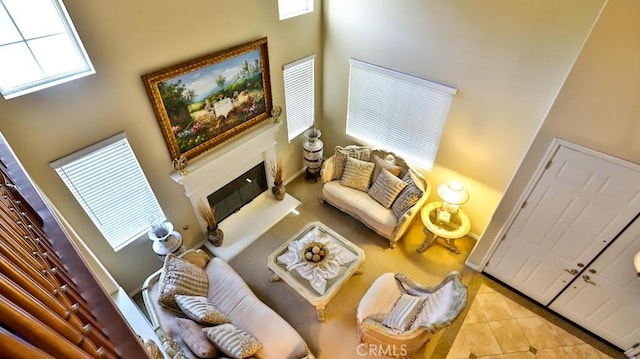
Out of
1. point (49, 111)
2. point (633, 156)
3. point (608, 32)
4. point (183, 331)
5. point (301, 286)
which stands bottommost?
point (301, 286)

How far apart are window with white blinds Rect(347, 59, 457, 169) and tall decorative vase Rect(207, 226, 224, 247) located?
2835 millimetres

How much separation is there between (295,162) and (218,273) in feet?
8.80

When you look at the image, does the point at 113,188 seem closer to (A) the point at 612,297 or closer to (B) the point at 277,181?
(B) the point at 277,181

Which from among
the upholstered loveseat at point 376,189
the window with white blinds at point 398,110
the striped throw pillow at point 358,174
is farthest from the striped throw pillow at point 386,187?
the window with white blinds at point 398,110

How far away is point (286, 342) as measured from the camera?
3.20m

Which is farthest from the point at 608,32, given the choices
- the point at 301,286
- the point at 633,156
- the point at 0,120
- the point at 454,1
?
the point at 0,120

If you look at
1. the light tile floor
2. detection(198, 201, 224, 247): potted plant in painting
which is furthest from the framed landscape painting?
the light tile floor

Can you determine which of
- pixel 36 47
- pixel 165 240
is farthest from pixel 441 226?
pixel 36 47

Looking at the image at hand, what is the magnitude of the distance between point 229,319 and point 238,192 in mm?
2210

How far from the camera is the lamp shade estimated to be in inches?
166

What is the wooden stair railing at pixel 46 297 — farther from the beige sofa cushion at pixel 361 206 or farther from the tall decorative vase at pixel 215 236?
the beige sofa cushion at pixel 361 206

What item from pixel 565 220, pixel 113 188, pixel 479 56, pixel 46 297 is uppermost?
pixel 46 297

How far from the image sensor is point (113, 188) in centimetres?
339

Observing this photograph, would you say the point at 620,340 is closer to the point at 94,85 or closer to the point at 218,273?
the point at 218,273
